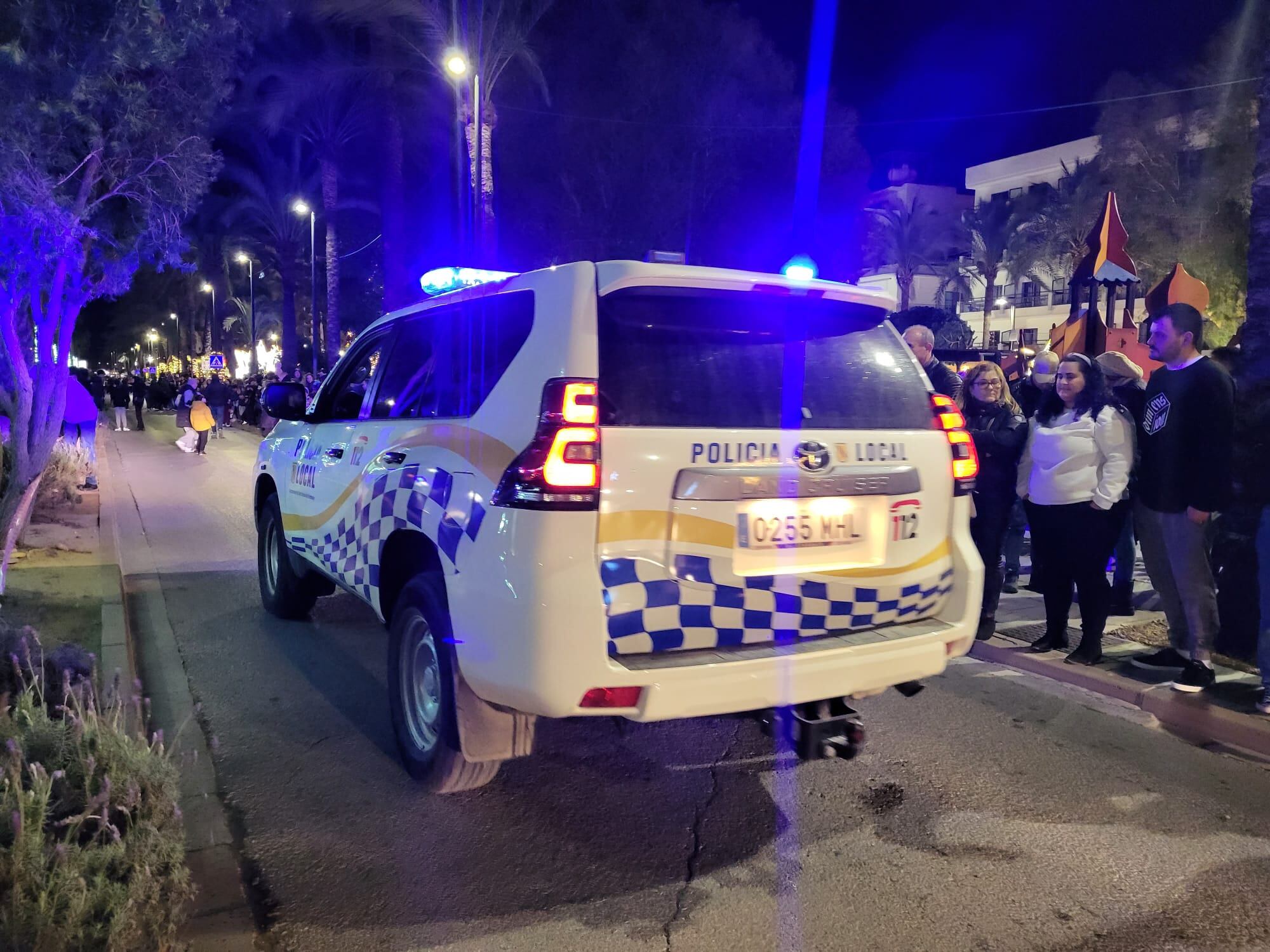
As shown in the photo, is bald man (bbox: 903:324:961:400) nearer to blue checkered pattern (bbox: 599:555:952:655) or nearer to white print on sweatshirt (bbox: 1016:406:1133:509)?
white print on sweatshirt (bbox: 1016:406:1133:509)

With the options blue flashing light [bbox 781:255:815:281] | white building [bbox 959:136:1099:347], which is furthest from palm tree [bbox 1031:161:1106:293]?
blue flashing light [bbox 781:255:815:281]

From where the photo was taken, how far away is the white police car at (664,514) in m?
2.98

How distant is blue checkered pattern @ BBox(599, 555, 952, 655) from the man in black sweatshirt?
8.96 ft

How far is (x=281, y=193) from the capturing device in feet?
112

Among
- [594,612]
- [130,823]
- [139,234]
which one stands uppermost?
[139,234]

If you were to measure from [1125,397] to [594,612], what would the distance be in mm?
5388

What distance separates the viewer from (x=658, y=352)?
3.22 m

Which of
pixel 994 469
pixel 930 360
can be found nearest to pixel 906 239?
pixel 930 360

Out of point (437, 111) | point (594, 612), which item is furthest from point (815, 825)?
point (437, 111)

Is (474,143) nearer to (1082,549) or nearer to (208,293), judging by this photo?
(1082,549)

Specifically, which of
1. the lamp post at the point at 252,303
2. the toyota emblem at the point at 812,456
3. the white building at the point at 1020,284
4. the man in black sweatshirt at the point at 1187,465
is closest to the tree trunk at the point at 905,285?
the white building at the point at 1020,284

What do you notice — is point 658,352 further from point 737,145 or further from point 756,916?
point 737,145

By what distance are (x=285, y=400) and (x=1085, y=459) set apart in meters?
4.61

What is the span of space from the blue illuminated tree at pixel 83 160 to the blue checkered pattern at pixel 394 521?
384 centimetres
